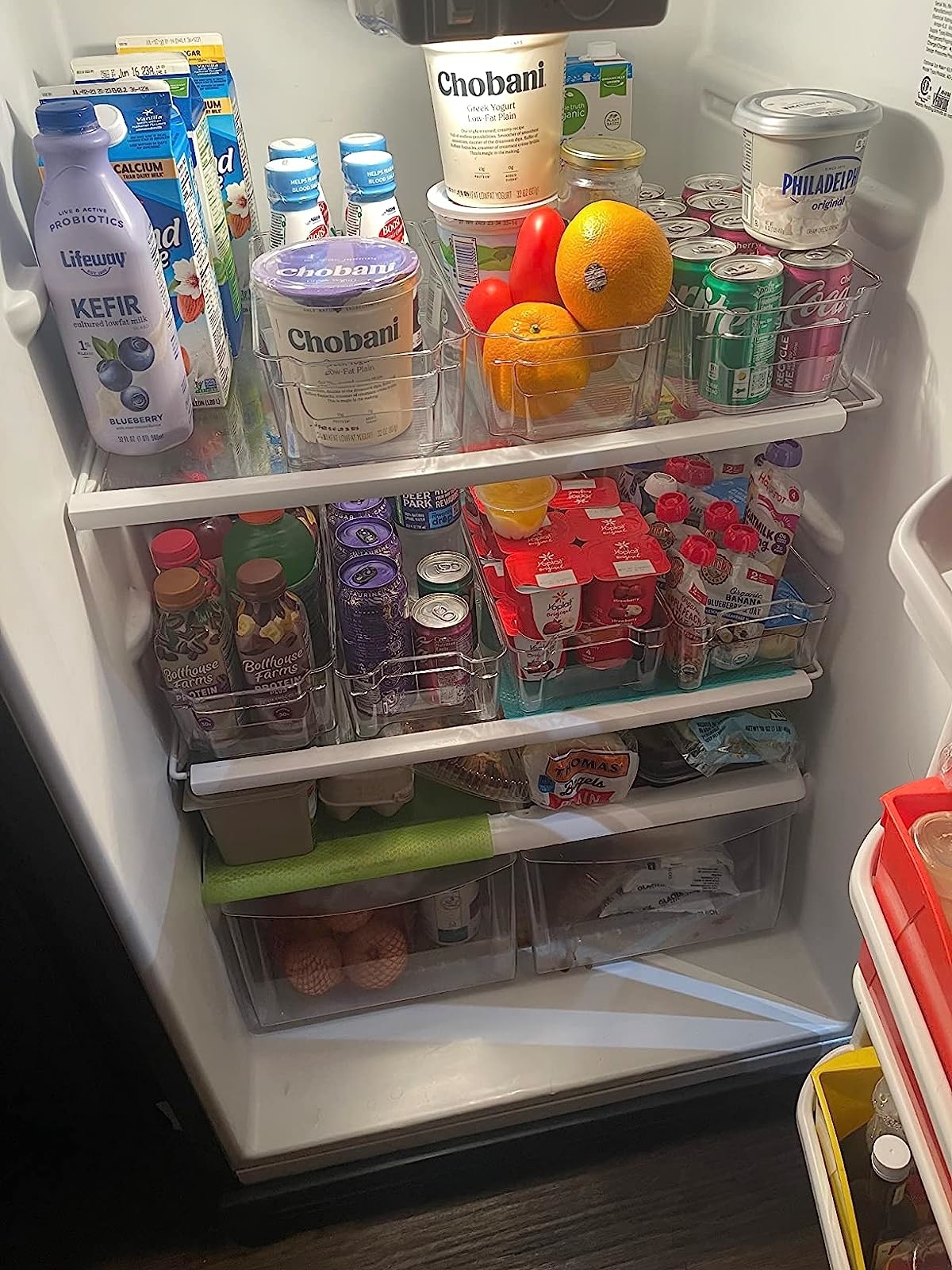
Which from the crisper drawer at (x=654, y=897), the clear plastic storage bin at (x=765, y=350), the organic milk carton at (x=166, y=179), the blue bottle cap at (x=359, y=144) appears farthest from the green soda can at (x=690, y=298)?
the crisper drawer at (x=654, y=897)

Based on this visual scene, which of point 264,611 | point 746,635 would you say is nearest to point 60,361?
point 264,611

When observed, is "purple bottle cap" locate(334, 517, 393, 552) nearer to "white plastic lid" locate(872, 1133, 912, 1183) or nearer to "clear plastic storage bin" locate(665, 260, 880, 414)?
"clear plastic storage bin" locate(665, 260, 880, 414)

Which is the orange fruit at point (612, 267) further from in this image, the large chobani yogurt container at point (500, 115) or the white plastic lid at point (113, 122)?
the white plastic lid at point (113, 122)

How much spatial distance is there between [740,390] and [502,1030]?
957 mm

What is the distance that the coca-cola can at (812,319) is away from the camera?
93 centimetres

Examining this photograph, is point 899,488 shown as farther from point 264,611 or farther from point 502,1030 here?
point 502,1030

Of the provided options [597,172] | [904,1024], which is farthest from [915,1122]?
[597,172]

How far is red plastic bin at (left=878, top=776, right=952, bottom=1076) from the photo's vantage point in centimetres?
62

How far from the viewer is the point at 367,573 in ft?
3.55

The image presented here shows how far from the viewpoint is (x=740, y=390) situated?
3.16 feet

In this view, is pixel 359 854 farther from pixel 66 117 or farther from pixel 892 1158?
pixel 66 117

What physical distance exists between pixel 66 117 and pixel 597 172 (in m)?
0.52

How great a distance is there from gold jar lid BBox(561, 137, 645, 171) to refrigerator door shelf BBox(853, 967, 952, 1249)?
820 millimetres

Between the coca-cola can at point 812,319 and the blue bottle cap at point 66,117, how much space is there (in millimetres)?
617
